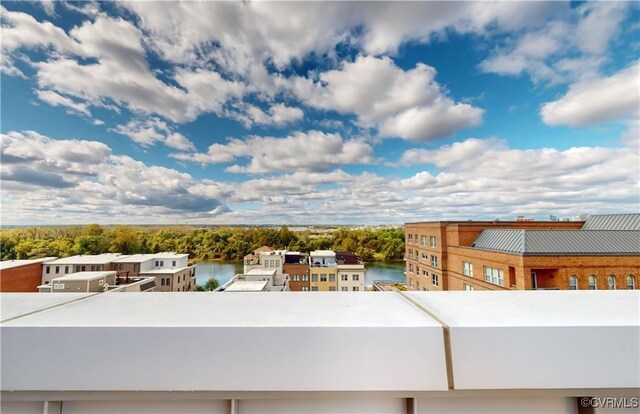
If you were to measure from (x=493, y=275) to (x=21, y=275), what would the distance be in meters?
17.9

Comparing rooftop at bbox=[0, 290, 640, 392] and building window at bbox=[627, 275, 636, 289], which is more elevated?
rooftop at bbox=[0, 290, 640, 392]

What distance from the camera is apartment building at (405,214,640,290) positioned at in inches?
318

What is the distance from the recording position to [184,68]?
13.9 m

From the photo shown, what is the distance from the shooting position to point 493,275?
9336 mm

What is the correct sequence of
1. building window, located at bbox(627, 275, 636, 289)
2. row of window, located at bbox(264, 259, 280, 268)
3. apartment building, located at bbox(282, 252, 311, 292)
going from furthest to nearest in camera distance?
1. row of window, located at bbox(264, 259, 280, 268)
2. apartment building, located at bbox(282, 252, 311, 292)
3. building window, located at bbox(627, 275, 636, 289)

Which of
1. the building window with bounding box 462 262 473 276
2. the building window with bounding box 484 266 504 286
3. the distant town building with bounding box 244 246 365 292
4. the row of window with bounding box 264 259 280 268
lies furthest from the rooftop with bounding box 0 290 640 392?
the row of window with bounding box 264 259 280 268

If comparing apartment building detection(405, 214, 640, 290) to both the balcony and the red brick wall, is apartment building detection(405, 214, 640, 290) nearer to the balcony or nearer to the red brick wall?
the balcony

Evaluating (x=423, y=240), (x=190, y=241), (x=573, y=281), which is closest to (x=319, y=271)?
(x=423, y=240)

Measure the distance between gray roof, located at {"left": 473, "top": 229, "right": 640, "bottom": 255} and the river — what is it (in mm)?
7630

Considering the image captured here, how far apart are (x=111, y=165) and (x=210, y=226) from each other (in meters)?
9.48

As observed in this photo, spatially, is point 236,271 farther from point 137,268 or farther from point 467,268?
point 467,268

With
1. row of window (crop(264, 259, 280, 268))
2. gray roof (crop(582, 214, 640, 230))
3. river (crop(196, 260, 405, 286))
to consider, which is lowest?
river (crop(196, 260, 405, 286))

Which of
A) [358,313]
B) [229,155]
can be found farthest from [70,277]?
[229,155]

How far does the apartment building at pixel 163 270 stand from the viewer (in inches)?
445
